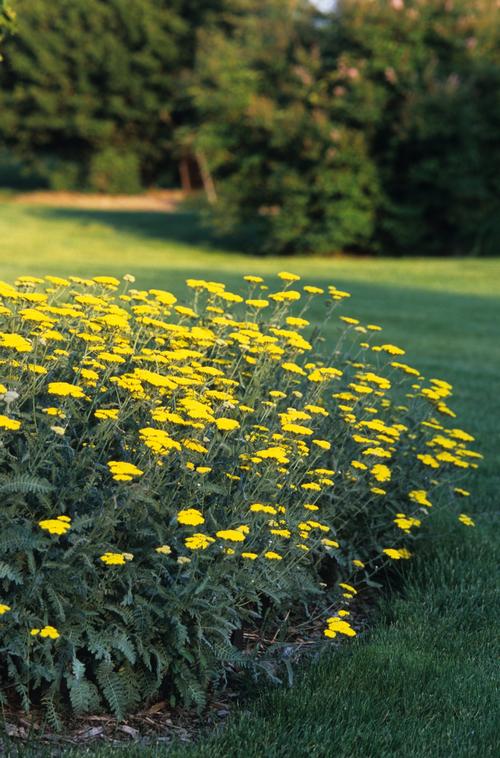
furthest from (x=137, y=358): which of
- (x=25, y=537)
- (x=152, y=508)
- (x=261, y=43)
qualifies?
(x=261, y=43)

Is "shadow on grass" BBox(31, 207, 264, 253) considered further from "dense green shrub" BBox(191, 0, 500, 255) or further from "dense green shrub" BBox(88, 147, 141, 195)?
"dense green shrub" BBox(88, 147, 141, 195)

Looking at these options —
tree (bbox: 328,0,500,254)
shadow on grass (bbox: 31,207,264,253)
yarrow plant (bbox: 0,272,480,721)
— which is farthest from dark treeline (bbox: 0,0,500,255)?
yarrow plant (bbox: 0,272,480,721)

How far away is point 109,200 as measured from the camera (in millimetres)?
40250

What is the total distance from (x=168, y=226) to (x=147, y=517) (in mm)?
27262

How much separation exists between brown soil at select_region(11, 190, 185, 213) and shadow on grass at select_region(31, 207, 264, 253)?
7.82 feet

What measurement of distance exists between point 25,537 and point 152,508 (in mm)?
513

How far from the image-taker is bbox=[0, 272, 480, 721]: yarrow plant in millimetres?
2939

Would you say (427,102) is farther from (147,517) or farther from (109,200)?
(109,200)

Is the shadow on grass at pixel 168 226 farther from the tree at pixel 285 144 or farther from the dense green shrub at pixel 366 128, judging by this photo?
the dense green shrub at pixel 366 128

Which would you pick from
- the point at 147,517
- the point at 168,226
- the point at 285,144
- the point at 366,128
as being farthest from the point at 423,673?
the point at 168,226

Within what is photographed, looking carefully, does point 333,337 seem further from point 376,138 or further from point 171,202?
point 171,202

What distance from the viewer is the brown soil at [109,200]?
38.2m

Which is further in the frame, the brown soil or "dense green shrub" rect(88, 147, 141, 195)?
"dense green shrub" rect(88, 147, 141, 195)

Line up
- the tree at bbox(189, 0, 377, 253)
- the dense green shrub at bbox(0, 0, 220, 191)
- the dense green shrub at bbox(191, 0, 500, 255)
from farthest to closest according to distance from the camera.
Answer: the dense green shrub at bbox(0, 0, 220, 191)
the tree at bbox(189, 0, 377, 253)
the dense green shrub at bbox(191, 0, 500, 255)
